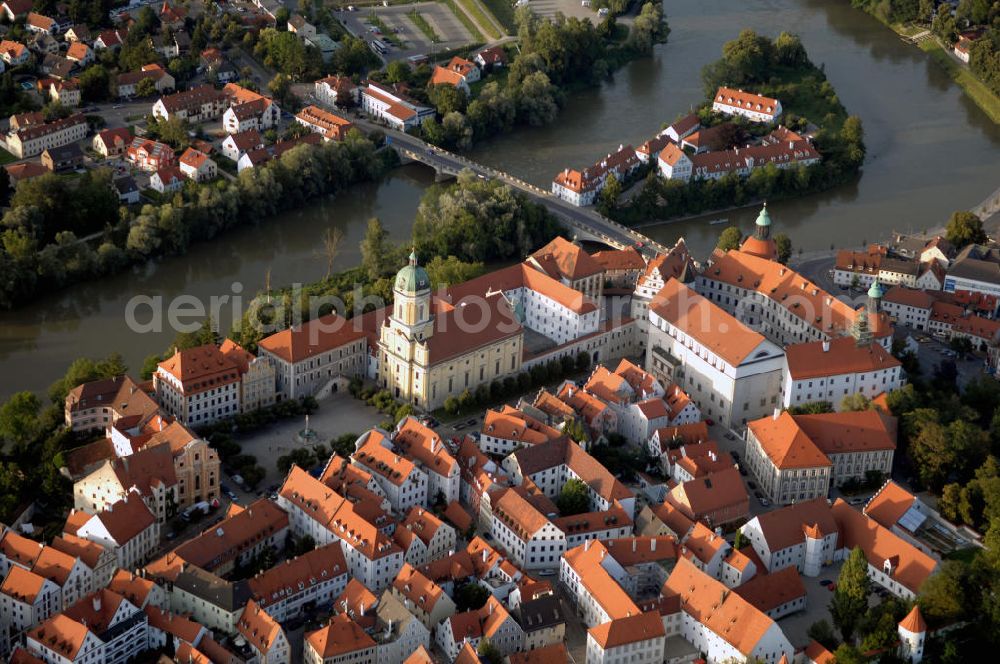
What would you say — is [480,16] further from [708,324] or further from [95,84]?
[708,324]

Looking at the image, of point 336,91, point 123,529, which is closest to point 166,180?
point 336,91

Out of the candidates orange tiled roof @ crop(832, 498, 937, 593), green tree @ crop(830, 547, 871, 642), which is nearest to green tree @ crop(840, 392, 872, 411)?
orange tiled roof @ crop(832, 498, 937, 593)

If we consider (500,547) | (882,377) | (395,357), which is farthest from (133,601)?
(882,377)

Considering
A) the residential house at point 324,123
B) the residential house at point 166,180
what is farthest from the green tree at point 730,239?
the residential house at point 166,180

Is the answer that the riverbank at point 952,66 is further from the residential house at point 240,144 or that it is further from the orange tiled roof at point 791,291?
the residential house at point 240,144

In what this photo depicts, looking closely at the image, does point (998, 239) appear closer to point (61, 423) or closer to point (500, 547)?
point (500, 547)

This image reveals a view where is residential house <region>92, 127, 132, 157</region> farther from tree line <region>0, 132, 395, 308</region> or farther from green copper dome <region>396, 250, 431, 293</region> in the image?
green copper dome <region>396, 250, 431, 293</region>
